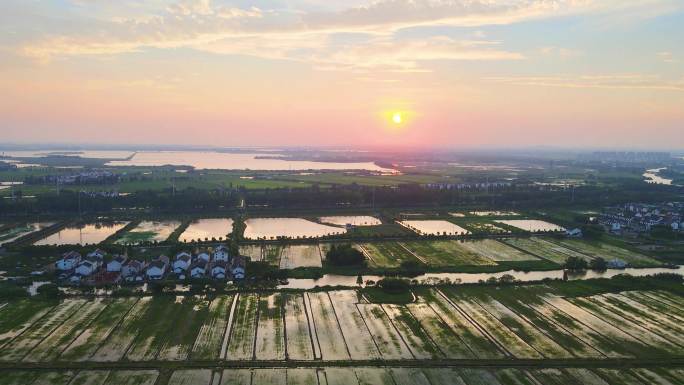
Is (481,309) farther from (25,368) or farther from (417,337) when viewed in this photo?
(25,368)

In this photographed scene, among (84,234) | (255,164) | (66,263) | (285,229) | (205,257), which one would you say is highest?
(255,164)

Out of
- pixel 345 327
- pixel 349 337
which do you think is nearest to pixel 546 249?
pixel 345 327

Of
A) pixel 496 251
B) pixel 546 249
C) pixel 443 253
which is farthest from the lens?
pixel 546 249

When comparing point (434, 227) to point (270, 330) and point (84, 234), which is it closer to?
point (270, 330)

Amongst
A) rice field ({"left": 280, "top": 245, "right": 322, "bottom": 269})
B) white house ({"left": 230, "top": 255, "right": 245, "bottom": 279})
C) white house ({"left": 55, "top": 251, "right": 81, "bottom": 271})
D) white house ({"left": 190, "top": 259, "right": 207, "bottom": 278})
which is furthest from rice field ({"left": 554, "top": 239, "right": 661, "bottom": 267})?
white house ({"left": 55, "top": 251, "right": 81, "bottom": 271})

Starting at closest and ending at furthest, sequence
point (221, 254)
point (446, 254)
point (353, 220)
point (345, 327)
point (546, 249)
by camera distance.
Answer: point (345, 327) → point (221, 254) → point (446, 254) → point (546, 249) → point (353, 220)

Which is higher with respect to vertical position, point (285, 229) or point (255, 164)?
point (255, 164)

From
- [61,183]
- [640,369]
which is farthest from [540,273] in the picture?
[61,183]
